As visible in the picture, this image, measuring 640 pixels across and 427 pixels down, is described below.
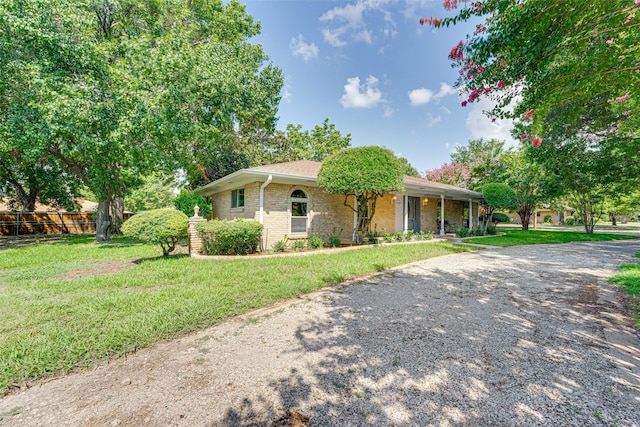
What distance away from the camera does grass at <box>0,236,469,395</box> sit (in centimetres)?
280

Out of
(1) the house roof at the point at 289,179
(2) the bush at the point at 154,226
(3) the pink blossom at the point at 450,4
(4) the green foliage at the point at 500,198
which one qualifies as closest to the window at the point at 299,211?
(1) the house roof at the point at 289,179

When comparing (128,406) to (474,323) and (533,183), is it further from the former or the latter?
(533,183)

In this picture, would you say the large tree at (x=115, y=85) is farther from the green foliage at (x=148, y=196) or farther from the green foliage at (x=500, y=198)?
the green foliage at (x=148, y=196)

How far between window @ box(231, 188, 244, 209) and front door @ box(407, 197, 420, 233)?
371 inches

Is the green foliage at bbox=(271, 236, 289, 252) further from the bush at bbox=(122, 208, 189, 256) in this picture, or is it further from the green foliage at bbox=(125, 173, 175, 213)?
the green foliage at bbox=(125, 173, 175, 213)

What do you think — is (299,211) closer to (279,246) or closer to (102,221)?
(279,246)

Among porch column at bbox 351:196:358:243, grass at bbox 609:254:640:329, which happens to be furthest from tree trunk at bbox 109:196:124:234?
grass at bbox 609:254:640:329

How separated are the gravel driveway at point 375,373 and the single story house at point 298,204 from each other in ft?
20.1

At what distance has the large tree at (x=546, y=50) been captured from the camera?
3.40 m

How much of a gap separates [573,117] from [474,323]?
4911 millimetres

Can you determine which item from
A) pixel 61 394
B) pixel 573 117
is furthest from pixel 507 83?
pixel 61 394

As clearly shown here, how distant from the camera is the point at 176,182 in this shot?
2570cm

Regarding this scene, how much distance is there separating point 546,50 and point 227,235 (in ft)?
25.9

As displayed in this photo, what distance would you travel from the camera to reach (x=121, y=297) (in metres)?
4.43
